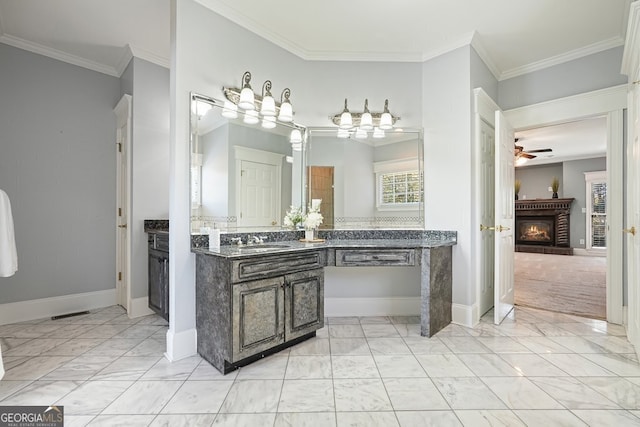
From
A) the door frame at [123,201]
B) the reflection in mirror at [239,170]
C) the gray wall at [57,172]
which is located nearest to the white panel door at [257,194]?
the reflection in mirror at [239,170]

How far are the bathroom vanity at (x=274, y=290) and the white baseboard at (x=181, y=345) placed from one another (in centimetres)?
6

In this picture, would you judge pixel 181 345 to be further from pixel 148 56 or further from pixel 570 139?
pixel 570 139

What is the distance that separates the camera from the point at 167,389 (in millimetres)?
1924

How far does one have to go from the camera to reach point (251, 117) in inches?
113

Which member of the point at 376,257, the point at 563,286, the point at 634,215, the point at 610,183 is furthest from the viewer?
the point at 563,286

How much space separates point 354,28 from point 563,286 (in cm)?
471

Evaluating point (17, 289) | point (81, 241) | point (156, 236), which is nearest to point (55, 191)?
point (81, 241)

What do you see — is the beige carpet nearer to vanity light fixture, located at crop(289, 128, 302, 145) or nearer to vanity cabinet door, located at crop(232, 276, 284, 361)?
vanity cabinet door, located at crop(232, 276, 284, 361)

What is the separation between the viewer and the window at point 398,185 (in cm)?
337

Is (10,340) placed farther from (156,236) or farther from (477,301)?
(477,301)

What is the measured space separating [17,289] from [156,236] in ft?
5.13

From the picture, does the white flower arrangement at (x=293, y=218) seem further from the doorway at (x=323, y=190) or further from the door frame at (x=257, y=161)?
the doorway at (x=323, y=190)

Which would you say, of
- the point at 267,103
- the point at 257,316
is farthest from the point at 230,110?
the point at 257,316

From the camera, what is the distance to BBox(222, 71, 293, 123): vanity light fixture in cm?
268
